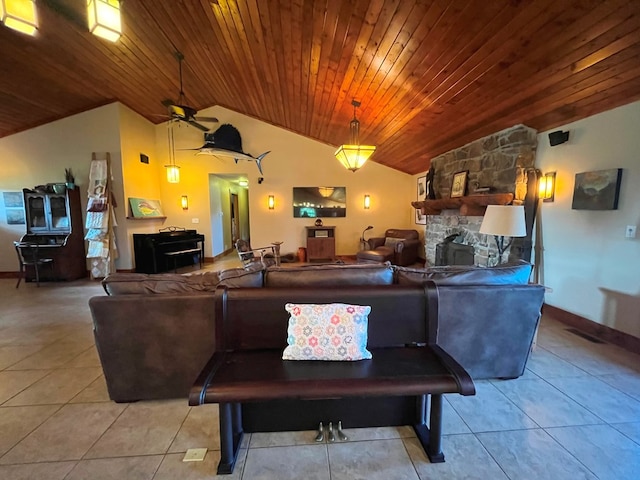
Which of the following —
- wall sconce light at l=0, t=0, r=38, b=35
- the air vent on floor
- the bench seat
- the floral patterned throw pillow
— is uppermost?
wall sconce light at l=0, t=0, r=38, b=35

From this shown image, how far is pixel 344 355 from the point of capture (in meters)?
1.57

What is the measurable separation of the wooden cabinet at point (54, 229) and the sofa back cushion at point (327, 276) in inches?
221

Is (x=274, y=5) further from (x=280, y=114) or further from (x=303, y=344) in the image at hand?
(x=280, y=114)

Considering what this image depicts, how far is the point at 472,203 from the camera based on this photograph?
4152 mm

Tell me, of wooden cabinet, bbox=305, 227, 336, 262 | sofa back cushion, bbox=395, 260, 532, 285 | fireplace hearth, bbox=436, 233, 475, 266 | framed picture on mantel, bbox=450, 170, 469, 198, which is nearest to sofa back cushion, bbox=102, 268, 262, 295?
sofa back cushion, bbox=395, 260, 532, 285

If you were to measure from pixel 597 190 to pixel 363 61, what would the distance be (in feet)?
8.93

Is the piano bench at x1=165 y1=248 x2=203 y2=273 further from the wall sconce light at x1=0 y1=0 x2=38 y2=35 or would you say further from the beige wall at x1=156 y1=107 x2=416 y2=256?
the wall sconce light at x1=0 y1=0 x2=38 y2=35

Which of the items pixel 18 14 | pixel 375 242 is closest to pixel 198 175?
pixel 375 242

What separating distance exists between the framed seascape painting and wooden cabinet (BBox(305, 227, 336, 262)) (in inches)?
195

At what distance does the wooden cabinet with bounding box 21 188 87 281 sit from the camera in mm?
5297

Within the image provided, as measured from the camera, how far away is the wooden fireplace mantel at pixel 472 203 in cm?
360

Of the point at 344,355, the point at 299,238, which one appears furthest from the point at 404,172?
the point at 344,355

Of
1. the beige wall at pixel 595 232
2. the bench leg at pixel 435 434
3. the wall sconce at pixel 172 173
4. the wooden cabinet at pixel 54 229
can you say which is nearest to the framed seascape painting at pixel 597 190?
the beige wall at pixel 595 232

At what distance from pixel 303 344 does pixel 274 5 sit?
10.0ft
